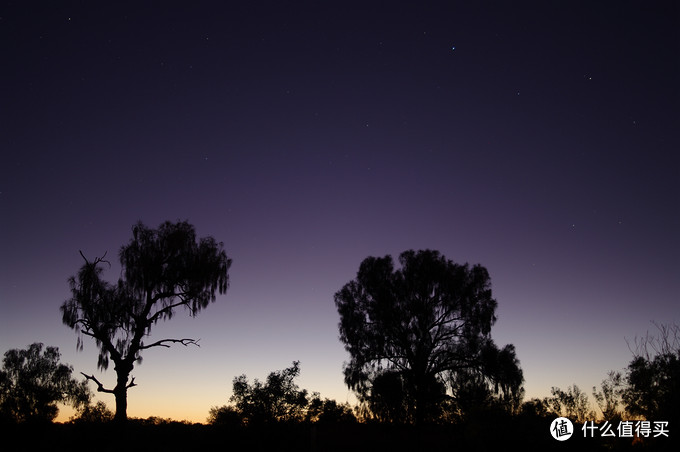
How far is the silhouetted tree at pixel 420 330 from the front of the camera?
2709cm

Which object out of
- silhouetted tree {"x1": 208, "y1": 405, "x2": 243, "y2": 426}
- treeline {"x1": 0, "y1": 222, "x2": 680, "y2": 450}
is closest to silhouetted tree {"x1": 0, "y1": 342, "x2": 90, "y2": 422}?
treeline {"x1": 0, "y1": 222, "x2": 680, "y2": 450}

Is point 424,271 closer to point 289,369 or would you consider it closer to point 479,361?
point 479,361

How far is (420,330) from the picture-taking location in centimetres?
2838

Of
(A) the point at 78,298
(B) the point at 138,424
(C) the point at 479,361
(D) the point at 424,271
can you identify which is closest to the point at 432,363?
(C) the point at 479,361

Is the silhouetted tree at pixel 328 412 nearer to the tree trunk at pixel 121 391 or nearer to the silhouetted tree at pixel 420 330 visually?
the silhouetted tree at pixel 420 330

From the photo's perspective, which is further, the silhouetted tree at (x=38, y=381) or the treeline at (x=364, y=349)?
the silhouetted tree at (x=38, y=381)

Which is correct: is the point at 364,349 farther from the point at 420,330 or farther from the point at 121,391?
the point at 121,391

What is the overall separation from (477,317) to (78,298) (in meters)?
Answer: 23.6

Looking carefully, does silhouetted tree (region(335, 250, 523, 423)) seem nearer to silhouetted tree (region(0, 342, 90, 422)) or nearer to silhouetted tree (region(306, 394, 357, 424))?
silhouetted tree (region(306, 394, 357, 424))

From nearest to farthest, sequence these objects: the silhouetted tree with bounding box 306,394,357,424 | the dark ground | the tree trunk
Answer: the dark ground
the tree trunk
the silhouetted tree with bounding box 306,394,357,424

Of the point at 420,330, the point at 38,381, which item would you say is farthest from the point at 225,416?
the point at 38,381

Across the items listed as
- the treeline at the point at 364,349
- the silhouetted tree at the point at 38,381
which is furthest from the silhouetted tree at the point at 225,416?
the silhouetted tree at the point at 38,381

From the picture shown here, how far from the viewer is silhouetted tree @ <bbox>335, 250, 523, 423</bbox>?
27.1 m

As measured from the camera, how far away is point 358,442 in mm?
27562
